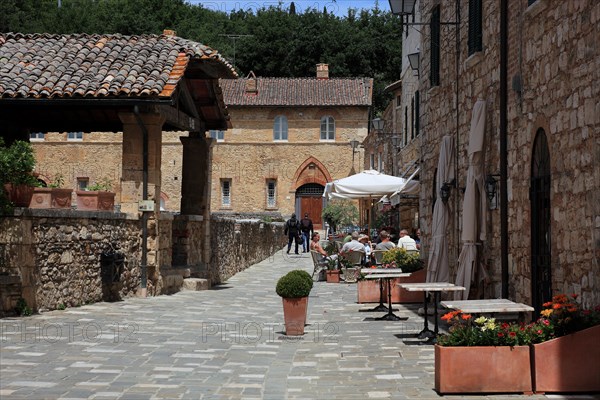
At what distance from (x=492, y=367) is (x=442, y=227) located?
6.84 meters

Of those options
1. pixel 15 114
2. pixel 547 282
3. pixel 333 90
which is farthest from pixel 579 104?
pixel 333 90

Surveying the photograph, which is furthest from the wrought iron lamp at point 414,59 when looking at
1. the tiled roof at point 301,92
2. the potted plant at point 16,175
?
the tiled roof at point 301,92

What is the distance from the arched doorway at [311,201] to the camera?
51.8 metres

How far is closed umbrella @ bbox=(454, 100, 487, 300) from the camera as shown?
37.9 feet

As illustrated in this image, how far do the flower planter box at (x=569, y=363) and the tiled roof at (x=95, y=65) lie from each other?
29.5 feet

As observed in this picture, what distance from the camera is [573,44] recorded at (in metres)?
8.34

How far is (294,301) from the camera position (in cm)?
1091

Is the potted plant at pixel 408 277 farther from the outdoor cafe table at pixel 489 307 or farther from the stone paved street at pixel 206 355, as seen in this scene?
the outdoor cafe table at pixel 489 307

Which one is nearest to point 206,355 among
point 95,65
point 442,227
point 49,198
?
point 49,198

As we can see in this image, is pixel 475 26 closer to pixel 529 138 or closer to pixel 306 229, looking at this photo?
pixel 529 138

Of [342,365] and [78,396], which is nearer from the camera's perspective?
[78,396]

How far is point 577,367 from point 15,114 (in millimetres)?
13280

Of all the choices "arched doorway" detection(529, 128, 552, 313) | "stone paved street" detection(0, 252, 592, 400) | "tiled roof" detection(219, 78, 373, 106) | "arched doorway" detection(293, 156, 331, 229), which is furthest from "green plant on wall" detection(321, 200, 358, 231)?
"arched doorway" detection(529, 128, 552, 313)

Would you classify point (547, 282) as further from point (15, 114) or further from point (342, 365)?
point (15, 114)
